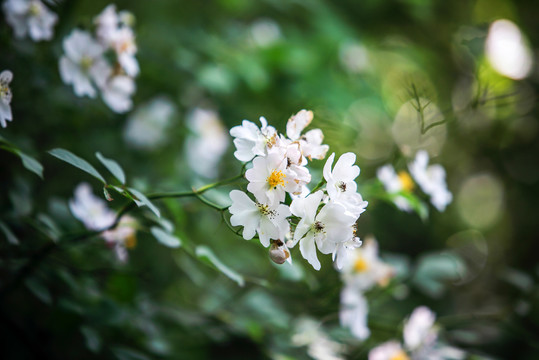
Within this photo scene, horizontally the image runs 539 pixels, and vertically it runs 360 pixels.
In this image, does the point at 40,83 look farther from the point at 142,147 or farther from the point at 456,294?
the point at 456,294

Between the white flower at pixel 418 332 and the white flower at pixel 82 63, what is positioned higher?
the white flower at pixel 82 63

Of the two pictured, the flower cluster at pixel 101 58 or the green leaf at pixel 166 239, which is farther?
the flower cluster at pixel 101 58

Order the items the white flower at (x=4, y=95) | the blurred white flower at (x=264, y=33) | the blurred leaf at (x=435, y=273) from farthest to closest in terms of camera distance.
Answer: the blurred white flower at (x=264, y=33), the blurred leaf at (x=435, y=273), the white flower at (x=4, y=95)

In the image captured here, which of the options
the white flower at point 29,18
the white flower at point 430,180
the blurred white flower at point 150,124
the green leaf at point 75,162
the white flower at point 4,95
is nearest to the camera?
the green leaf at point 75,162

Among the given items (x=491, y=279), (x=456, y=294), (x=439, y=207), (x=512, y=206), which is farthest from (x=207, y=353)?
(x=512, y=206)

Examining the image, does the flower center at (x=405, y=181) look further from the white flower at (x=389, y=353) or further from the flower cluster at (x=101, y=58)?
the flower cluster at (x=101, y=58)

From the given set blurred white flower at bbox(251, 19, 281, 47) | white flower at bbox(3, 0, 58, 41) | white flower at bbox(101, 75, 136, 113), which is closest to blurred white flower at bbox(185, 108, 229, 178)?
blurred white flower at bbox(251, 19, 281, 47)

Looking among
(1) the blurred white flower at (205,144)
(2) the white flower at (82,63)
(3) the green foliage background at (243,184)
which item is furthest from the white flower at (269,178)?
(1) the blurred white flower at (205,144)

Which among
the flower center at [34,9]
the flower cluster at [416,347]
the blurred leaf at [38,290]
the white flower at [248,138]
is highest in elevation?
the flower center at [34,9]
